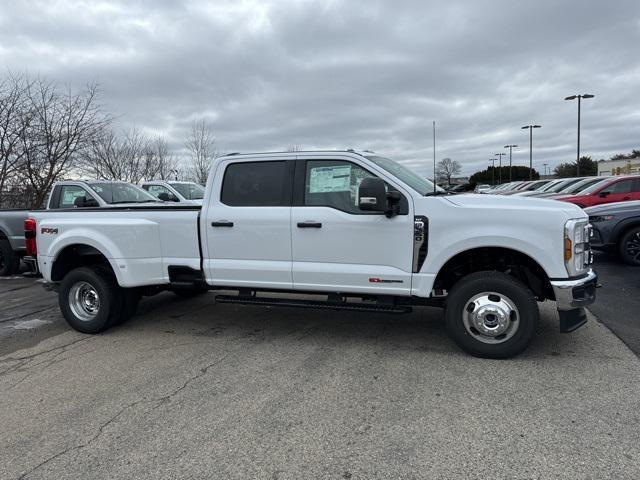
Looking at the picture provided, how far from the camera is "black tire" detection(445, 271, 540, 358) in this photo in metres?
4.38

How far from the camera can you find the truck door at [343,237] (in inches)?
184

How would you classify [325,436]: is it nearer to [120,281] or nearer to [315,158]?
[315,158]

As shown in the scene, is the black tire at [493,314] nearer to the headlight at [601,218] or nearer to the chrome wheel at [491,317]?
the chrome wheel at [491,317]

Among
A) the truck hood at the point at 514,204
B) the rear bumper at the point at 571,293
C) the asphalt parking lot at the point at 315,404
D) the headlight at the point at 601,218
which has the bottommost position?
the asphalt parking lot at the point at 315,404

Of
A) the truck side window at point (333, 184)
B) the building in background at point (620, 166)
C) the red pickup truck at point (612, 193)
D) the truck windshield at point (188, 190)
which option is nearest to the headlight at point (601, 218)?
the red pickup truck at point (612, 193)

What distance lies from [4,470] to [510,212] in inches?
→ 166

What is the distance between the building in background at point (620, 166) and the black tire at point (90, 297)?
5803 cm

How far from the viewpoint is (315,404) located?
373 cm

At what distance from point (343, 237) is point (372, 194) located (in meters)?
0.62

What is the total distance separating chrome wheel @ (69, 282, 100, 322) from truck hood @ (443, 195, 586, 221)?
4.23 m

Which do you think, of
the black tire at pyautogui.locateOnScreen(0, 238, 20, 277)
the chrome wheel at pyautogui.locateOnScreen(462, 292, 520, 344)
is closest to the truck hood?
the chrome wheel at pyautogui.locateOnScreen(462, 292, 520, 344)

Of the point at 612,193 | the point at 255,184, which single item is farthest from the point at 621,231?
the point at 255,184

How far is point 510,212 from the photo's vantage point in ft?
14.4

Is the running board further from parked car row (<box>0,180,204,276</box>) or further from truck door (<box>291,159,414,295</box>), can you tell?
parked car row (<box>0,180,204,276</box>)
